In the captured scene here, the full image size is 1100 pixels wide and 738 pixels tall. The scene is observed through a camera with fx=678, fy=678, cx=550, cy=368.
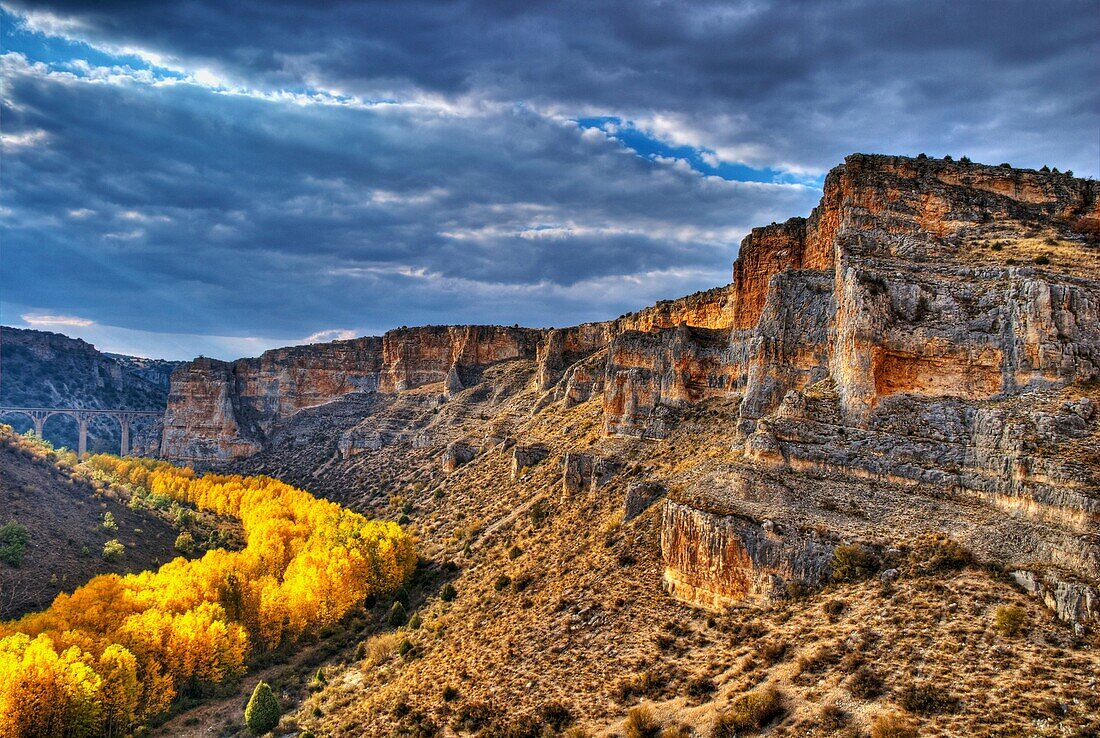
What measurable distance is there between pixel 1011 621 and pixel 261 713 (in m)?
37.8

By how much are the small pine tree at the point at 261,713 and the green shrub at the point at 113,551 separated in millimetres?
31546

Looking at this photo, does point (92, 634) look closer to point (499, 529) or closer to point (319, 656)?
point (319, 656)


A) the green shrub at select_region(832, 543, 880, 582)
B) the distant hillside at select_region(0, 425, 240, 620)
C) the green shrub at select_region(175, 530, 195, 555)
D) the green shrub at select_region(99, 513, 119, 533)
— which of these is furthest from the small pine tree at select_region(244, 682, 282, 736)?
the green shrub at select_region(175, 530, 195, 555)

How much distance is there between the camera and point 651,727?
74.7 feet

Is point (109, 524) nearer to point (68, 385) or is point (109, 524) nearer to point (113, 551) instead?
point (113, 551)

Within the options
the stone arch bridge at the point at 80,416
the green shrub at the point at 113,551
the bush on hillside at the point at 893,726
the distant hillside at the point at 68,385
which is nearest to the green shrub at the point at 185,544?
the green shrub at the point at 113,551

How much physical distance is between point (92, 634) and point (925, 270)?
5131cm

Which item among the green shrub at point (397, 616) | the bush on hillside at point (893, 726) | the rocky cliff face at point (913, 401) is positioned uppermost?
the rocky cliff face at point (913, 401)

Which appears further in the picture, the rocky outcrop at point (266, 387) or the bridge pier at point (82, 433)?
the bridge pier at point (82, 433)

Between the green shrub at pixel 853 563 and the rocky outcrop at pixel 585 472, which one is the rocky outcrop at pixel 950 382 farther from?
the rocky outcrop at pixel 585 472

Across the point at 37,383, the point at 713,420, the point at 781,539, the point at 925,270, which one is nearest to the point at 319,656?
the point at 713,420

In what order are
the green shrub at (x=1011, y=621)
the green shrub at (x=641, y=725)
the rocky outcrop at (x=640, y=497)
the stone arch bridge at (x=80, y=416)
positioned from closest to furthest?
the green shrub at (x=1011, y=621), the green shrub at (x=641, y=725), the rocky outcrop at (x=640, y=497), the stone arch bridge at (x=80, y=416)

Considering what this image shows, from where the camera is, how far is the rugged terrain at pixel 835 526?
66.3 ft

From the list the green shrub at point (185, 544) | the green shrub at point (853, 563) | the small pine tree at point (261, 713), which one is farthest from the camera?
Answer: the green shrub at point (185, 544)
